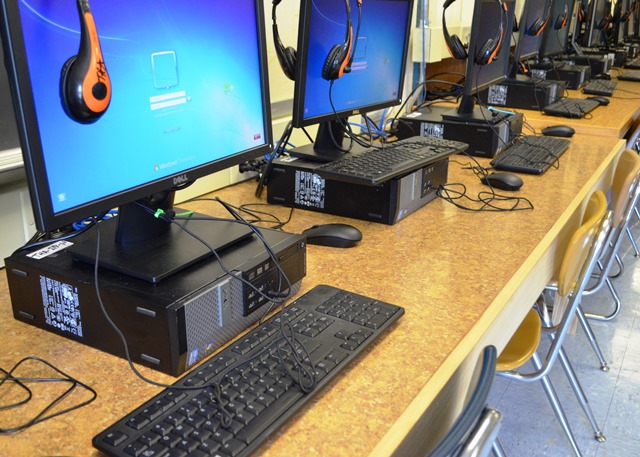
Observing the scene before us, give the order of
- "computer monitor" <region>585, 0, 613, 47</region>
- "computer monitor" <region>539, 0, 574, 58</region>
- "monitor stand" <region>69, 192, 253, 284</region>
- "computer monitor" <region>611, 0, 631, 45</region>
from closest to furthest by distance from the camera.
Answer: "monitor stand" <region>69, 192, 253, 284</region> < "computer monitor" <region>539, 0, 574, 58</region> < "computer monitor" <region>585, 0, 613, 47</region> < "computer monitor" <region>611, 0, 631, 45</region>

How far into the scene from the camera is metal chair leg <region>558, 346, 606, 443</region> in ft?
6.18

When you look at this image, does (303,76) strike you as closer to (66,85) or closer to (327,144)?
(327,144)

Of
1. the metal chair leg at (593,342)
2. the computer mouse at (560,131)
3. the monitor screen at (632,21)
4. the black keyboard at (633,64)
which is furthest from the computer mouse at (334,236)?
the monitor screen at (632,21)

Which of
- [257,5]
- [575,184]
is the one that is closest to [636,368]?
[575,184]

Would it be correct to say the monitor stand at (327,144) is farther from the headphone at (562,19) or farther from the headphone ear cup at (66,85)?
the headphone at (562,19)

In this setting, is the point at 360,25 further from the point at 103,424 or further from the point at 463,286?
the point at 103,424

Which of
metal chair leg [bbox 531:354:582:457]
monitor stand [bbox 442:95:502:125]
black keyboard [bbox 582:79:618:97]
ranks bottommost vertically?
metal chair leg [bbox 531:354:582:457]

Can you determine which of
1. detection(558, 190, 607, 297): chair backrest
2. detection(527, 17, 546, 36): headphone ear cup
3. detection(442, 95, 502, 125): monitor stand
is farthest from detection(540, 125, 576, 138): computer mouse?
detection(558, 190, 607, 297): chair backrest

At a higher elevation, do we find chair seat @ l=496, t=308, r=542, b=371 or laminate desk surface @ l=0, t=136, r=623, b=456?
laminate desk surface @ l=0, t=136, r=623, b=456

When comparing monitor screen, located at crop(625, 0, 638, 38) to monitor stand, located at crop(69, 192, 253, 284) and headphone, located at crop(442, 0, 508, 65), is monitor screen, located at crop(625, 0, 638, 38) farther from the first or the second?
monitor stand, located at crop(69, 192, 253, 284)

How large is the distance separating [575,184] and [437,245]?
70 cm

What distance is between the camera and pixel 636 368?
7.41ft

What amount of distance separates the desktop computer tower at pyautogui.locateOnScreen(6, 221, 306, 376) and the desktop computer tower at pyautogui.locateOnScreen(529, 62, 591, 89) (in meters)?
2.88

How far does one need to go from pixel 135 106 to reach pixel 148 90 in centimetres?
3
